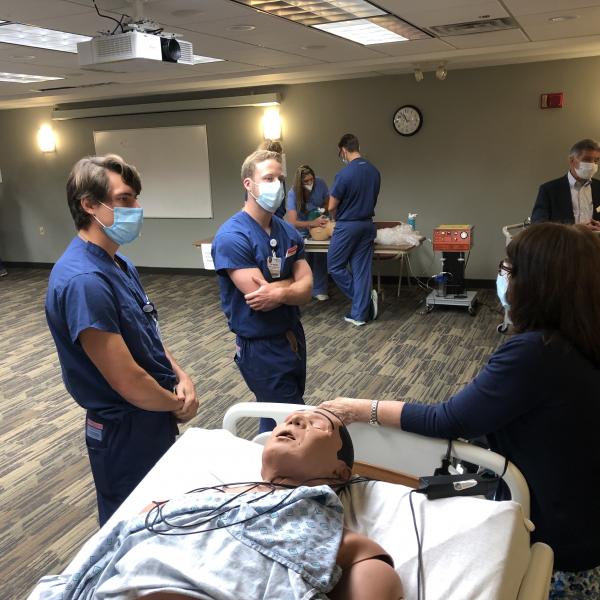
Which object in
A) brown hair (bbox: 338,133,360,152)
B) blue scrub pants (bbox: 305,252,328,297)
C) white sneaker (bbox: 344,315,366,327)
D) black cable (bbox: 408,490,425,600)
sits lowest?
white sneaker (bbox: 344,315,366,327)

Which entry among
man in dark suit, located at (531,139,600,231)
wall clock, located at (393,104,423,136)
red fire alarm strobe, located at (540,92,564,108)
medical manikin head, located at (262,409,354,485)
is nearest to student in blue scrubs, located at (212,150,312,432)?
medical manikin head, located at (262,409,354,485)

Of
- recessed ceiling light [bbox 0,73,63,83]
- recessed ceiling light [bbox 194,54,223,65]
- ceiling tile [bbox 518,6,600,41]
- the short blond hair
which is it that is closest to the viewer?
the short blond hair

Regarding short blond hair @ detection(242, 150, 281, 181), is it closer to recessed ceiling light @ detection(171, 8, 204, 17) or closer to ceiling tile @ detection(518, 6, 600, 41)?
recessed ceiling light @ detection(171, 8, 204, 17)

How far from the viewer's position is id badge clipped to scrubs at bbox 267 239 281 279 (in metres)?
2.29

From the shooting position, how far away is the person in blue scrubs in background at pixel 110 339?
153 centimetres

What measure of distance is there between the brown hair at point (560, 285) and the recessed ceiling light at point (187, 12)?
2250 millimetres

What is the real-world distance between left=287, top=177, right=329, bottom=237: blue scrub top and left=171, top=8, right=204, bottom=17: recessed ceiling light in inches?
108

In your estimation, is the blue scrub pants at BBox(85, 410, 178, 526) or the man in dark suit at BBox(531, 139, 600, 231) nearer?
the blue scrub pants at BBox(85, 410, 178, 526)

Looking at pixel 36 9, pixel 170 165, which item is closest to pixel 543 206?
pixel 36 9

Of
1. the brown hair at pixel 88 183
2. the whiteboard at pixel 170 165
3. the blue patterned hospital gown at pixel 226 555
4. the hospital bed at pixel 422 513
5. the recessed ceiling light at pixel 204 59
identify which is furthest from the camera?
the whiteboard at pixel 170 165

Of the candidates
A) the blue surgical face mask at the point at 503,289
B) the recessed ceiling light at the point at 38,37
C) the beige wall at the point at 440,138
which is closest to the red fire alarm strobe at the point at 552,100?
the beige wall at the point at 440,138

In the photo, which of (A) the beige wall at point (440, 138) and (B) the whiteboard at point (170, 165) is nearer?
(A) the beige wall at point (440, 138)

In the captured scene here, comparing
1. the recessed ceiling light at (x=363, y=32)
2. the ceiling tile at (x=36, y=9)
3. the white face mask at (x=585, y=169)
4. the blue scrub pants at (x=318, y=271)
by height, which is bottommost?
the blue scrub pants at (x=318, y=271)

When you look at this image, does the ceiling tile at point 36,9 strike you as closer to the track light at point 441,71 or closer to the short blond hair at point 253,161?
the short blond hair at point 253,161
